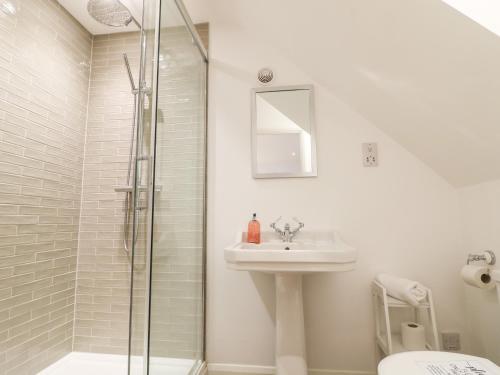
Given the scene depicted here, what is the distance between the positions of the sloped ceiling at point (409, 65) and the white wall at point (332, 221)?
0.06 m

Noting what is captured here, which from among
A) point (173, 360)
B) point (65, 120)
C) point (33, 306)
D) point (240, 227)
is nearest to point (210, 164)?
point (240, 227)

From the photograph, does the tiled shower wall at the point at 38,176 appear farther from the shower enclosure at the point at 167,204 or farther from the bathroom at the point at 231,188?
the shower enclosure at the point at 167,204

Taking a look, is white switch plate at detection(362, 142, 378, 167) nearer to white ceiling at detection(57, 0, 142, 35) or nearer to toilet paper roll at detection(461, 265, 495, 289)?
toilet paper roll at detection(461, 265, 495, 289)

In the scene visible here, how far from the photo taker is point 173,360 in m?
1.32

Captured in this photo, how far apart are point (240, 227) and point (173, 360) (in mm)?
800

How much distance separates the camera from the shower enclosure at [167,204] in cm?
111

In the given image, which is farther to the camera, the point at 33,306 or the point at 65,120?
the point at 65,120

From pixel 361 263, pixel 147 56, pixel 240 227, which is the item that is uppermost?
pixel 147 56

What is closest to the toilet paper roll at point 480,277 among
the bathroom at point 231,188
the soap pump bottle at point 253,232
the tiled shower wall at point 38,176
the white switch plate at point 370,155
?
the bathroom at point 231,188

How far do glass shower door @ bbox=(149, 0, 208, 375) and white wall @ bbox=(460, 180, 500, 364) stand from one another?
59.2 inches

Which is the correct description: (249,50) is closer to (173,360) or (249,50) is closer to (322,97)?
(322,97)

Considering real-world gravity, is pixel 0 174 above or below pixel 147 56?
below

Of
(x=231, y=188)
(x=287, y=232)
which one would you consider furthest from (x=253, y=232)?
(x=231, y=188)

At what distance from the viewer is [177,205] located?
1.39 meters
